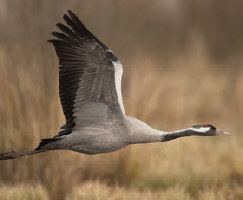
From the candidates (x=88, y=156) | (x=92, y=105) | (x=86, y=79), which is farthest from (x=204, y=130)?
(x=88, y=156)

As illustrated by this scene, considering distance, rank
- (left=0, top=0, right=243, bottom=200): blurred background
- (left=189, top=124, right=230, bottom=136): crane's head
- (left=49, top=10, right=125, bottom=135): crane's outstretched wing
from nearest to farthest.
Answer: (left=49, top=10, right=125, bottom=135): crane's outstretched wing
(left=189, top=124, right=230, bottom=136): crane's head
(left=0, top=0, right=243, bottom=200): blurred background

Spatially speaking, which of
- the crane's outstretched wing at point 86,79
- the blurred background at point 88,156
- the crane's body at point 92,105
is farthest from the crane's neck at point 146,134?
the blurred background at point 88,156

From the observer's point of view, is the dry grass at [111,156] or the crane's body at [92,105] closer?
the crane's body at [92,105]

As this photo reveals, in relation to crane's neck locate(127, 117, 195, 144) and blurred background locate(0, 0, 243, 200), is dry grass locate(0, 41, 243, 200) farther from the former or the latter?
crane's neck locate(127, 117, 195, 144)

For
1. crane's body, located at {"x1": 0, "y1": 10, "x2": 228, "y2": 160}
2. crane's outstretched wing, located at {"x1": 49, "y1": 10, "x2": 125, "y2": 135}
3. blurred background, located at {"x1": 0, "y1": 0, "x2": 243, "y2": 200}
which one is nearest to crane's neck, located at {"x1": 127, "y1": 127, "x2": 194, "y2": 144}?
crane's body, located at {"x1": 0, "y1": 10, "x2": 228, "y2": 160}

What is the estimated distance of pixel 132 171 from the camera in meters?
7.66

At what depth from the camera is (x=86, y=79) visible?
18.0ft

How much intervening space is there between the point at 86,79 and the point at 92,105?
10.1 inches

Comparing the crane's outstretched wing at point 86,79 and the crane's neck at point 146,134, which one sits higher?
the crane's outstretched wing at point 86,79

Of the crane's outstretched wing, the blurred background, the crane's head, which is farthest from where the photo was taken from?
the blurred background

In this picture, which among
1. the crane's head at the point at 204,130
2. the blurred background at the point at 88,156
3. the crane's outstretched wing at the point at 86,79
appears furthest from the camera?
the blurred background at the point at 88,156

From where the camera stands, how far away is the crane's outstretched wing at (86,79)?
17.5ft

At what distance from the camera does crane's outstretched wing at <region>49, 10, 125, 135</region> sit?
211 inches

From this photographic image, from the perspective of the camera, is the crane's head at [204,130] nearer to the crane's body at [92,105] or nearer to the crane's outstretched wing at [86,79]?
the crane's body at [92,105]
